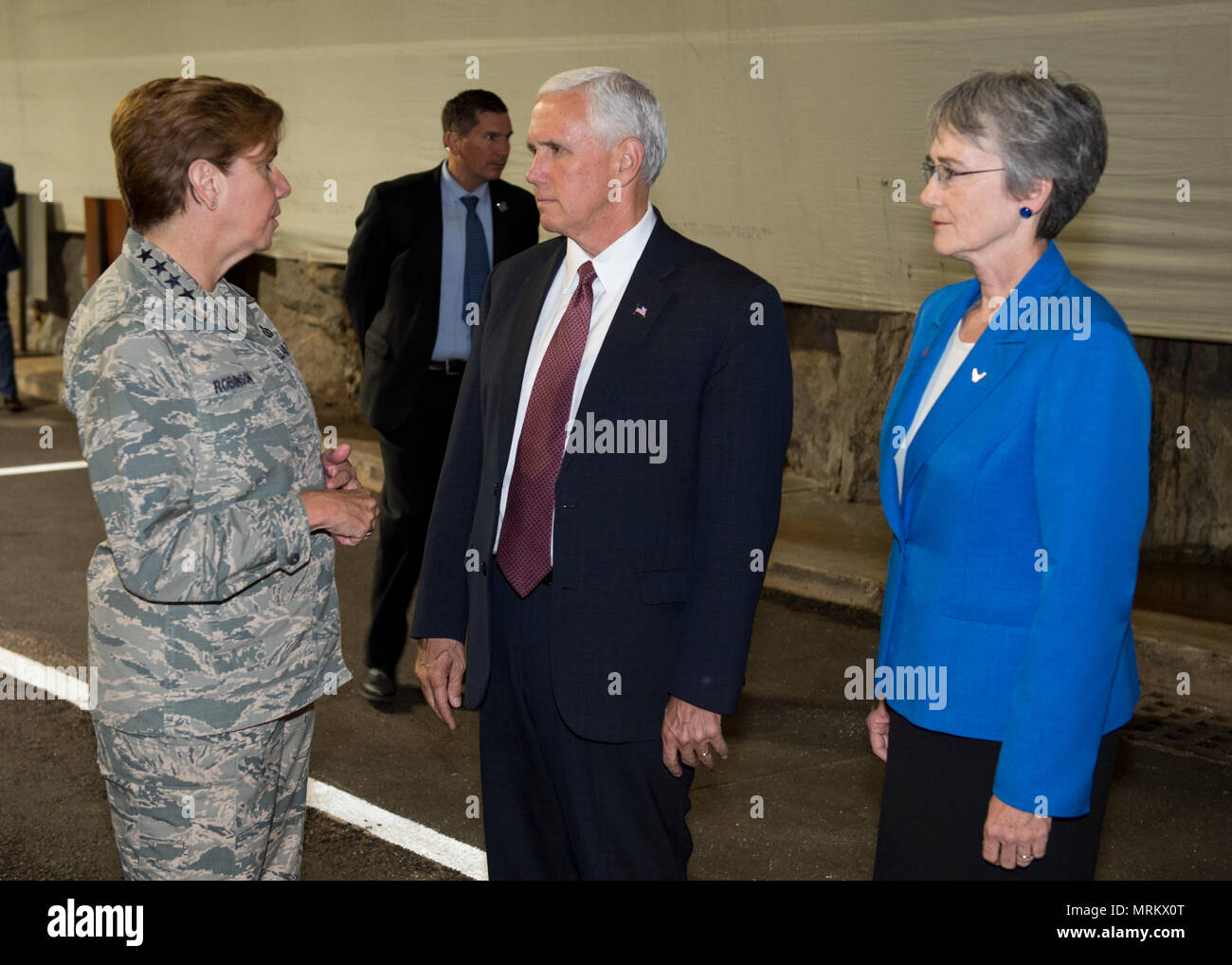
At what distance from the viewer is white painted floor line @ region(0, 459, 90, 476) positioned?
989 cm

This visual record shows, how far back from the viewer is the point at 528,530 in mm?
3021

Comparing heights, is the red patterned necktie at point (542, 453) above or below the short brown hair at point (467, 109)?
below

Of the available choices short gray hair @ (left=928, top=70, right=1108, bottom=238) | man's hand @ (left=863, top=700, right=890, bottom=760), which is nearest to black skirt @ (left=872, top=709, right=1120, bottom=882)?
man's hand @ (left=863, top=700, right=890, bottom=760)

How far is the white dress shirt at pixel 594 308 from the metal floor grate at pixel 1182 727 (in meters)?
3.37

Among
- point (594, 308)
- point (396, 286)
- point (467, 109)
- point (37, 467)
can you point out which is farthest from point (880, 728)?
point (37, 467)

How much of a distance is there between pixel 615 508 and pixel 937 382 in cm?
68

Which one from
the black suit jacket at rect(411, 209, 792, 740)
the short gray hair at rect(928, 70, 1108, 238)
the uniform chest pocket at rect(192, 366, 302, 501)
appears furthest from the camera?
the black suit jacket at rect(411, 209, 792, 740)

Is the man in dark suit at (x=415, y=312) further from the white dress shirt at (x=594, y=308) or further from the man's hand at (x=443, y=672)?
the white dress shirt at (x=594, y=308)

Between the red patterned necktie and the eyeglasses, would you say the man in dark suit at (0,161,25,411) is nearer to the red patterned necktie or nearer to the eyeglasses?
the red patterned necktie

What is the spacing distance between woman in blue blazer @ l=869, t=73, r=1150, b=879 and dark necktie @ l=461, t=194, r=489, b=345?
3267 mm

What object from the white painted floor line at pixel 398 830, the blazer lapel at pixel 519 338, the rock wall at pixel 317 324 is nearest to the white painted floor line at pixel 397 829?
the white painted floor line at pixel 398 830

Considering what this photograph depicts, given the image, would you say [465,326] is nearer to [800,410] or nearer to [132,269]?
[132,269]

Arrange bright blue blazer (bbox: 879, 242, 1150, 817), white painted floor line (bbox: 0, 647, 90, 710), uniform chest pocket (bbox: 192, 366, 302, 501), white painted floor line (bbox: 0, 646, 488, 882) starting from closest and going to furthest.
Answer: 1. bright blue blazer (bbox: 879, 242, 1150, 817)
2. uniform chest pocket (bbox: 192, 366, 302, 501)
3. white painted floor line (bbox: 0, 646, 488, 882)
4. white painted floor line (bbox: 0, 647, 90, 710)

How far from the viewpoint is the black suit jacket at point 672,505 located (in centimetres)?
290
